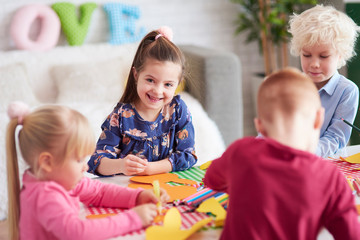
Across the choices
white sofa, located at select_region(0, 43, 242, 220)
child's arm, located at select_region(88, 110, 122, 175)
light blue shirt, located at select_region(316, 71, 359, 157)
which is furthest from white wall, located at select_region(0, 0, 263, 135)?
light blue shirt, located at select_region(316, 71, 359, 157)

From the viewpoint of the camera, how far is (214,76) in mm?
3178

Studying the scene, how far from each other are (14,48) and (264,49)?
1.92 metres

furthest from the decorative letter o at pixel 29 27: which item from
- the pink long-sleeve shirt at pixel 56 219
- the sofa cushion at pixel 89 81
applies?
the pink long-sleeve shirt at pixel 56 219

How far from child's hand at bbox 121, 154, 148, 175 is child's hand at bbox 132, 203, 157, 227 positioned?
30 cm

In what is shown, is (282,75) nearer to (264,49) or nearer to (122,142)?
(122,142)

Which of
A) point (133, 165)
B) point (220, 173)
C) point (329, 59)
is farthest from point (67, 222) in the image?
point (329, 59)

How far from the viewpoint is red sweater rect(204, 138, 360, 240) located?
807 mm

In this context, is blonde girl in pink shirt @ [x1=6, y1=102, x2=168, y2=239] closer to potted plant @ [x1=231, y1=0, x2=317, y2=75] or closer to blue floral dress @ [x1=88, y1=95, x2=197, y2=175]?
blue floral dress @ [x1=88, y1=95, x2=197, y2=175]

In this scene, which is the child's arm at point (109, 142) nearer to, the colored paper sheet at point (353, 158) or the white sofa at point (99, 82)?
the colored paper sheet at point (353, 158)

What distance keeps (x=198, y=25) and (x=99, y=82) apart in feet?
3.70

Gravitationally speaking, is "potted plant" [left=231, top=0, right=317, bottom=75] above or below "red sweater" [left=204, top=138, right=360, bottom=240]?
above

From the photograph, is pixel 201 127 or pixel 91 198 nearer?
pixel 91 198

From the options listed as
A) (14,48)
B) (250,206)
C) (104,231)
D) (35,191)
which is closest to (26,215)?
(35,191)

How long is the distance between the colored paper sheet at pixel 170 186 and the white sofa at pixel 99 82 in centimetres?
159
